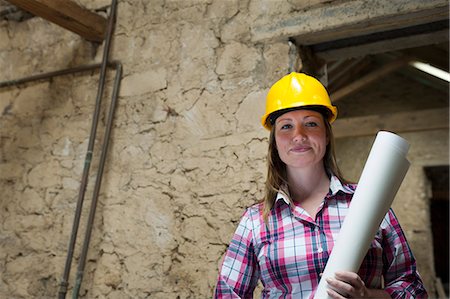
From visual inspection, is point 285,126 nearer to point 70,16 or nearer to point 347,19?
point 347,19

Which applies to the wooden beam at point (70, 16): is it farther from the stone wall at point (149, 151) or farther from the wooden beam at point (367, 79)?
the wooden beam at point (367, 79)

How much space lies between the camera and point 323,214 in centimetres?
138

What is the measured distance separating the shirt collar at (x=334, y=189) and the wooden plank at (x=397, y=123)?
4.54m

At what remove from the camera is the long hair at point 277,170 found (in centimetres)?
148

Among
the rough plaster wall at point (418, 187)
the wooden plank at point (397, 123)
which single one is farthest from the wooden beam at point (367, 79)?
the rough plaster wall at point (418, 187)

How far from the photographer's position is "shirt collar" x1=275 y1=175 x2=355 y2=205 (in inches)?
55.3

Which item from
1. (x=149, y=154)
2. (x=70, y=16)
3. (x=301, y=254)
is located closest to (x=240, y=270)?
(x=301, y=254)

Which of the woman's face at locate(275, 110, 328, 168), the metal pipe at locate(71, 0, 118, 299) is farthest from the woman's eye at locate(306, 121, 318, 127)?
the metal pipe at locate(71, 0, 118, 299)

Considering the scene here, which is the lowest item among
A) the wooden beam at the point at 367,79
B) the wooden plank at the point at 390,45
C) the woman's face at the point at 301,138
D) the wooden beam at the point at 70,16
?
the woman's face at the point at 301,138

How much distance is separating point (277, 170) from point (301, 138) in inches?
6.7

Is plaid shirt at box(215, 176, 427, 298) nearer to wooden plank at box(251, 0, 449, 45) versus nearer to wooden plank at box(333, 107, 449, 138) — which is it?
wooden plank at box(251, 0, 449, 45)

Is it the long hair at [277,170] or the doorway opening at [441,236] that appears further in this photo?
the doorway opening at [441,236]

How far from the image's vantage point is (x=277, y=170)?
5.09 ft

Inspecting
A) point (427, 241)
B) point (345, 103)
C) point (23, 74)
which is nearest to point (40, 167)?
point (23, 74)
